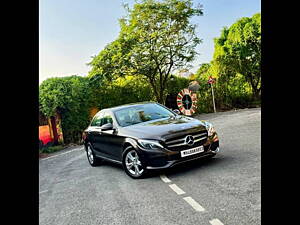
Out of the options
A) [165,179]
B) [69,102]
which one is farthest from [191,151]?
[69,102]

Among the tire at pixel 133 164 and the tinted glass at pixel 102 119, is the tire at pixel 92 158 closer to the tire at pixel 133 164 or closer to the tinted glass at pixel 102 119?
the tinted glass at pixel 102 119

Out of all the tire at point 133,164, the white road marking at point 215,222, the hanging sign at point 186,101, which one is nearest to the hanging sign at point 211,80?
the hanging sign at point 186,101

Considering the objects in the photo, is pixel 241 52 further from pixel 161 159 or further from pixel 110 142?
pixel 161 159

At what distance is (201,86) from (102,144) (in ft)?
48.3

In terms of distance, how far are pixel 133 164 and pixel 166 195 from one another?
5.04ft

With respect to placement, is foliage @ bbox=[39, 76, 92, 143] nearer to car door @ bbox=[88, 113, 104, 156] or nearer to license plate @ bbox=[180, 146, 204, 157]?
car door @ bbox=[88, 113, 104, 156]

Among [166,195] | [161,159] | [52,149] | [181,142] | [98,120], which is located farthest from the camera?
[52,149]

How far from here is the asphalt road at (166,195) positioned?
359cm

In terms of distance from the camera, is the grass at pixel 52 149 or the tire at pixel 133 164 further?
the grass at pixel 52 149

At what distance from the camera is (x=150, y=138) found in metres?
5.59

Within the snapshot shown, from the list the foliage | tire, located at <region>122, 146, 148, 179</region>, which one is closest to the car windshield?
tire, located at <region>122, 146, 148, 179</region>

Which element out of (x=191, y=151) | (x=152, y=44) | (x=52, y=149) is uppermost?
(x=152, y=44)

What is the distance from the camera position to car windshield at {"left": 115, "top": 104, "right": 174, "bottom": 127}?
6.66 meters
